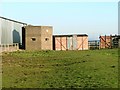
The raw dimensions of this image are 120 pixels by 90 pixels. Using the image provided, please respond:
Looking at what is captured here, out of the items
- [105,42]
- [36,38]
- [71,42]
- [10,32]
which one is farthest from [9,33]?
[105,42]

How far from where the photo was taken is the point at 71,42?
56.8 meters

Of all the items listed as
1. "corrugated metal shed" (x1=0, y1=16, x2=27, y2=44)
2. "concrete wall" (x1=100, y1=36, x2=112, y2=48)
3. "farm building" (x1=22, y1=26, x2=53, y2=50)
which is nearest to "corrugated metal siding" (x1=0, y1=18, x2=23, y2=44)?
"corrugated metal shed" (x1=0, y1=16, x2=27, y2=44)

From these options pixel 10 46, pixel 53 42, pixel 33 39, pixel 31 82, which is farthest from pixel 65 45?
pixel 31 82

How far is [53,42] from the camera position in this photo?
5738cm

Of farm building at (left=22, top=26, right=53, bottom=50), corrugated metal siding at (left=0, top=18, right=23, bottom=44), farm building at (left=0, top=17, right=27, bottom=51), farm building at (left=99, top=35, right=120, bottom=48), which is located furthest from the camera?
Answer: farm building at (left=99, top=35, right=120, bottom=48)

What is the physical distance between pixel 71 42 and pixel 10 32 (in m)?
10.8

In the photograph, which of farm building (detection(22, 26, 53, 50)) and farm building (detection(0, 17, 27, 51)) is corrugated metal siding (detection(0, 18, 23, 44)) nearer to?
farm building (detection(0, 17, 27, 51))

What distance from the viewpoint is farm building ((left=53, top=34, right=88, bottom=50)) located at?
5662 centimetres

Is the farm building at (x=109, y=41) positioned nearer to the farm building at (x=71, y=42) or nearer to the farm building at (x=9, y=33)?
the farm building at (x=71, y=42)

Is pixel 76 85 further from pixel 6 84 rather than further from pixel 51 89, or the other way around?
pixel 6 84

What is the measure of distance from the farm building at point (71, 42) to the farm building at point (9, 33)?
20.9ft

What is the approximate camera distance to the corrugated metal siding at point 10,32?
148 feet

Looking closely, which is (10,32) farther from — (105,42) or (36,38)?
(105,42)

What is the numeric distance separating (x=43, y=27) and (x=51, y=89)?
1686 inches
